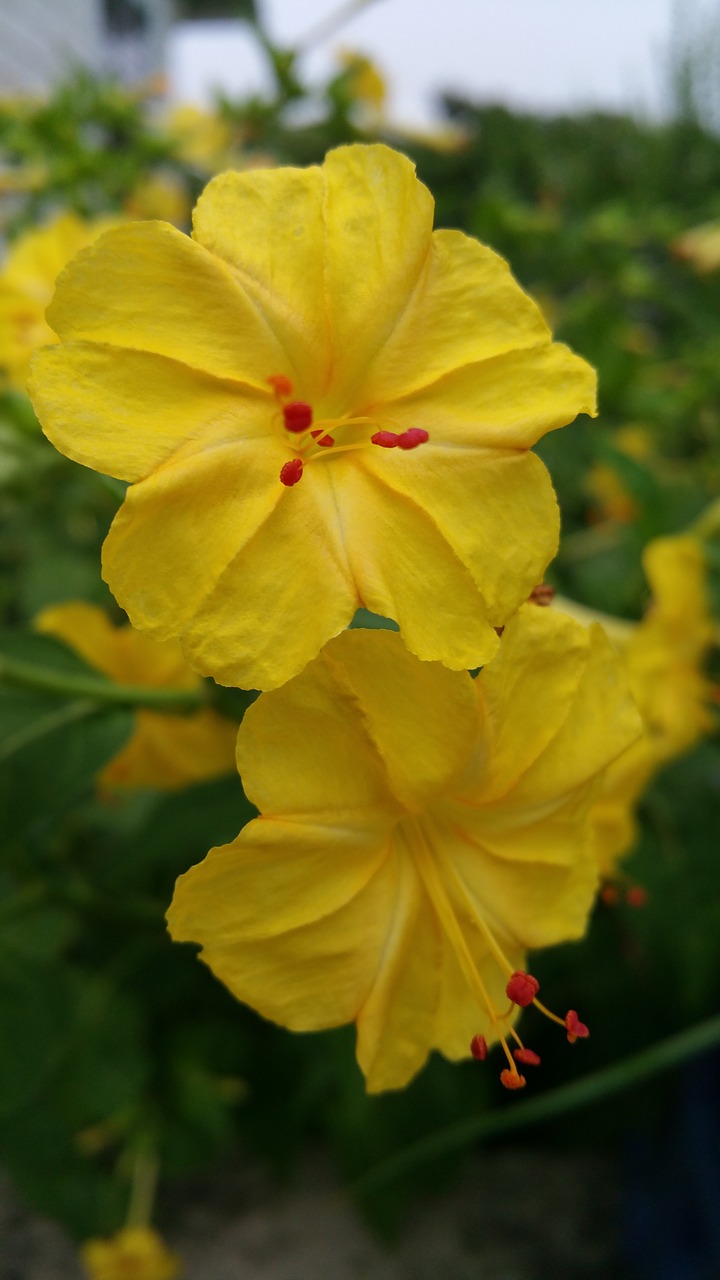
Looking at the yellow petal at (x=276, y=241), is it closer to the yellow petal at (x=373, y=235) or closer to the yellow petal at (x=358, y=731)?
the yellow petal at (x=373, y=235)

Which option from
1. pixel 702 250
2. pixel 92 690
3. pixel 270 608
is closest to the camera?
pixel 270 608

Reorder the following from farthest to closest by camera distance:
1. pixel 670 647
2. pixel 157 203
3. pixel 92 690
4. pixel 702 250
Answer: pixel 702 250 < pixel 157 203 < pixel 670 647 < pixel 92 690

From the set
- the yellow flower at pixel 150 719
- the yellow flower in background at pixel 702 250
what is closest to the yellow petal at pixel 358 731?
the yellow flower at pixel 150 719

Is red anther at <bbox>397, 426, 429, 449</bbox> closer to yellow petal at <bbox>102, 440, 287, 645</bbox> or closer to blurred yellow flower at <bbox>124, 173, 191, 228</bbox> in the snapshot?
yellow petal at <bbox>102, 440, 287, 645</bbox>

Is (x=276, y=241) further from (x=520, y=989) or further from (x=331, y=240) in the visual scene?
(x=520, y=989)

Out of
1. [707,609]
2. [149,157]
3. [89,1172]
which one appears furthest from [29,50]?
[89,1172]

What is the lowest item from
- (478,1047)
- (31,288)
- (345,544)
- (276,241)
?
(478,1047)

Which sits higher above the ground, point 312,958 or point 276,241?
point 276,241

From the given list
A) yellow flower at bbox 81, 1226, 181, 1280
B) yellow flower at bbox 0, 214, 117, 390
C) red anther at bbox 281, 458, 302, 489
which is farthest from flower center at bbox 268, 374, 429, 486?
yellow flower at bbox 81, 1226, 181, 1280

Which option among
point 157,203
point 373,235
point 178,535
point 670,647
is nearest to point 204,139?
point 157,203
